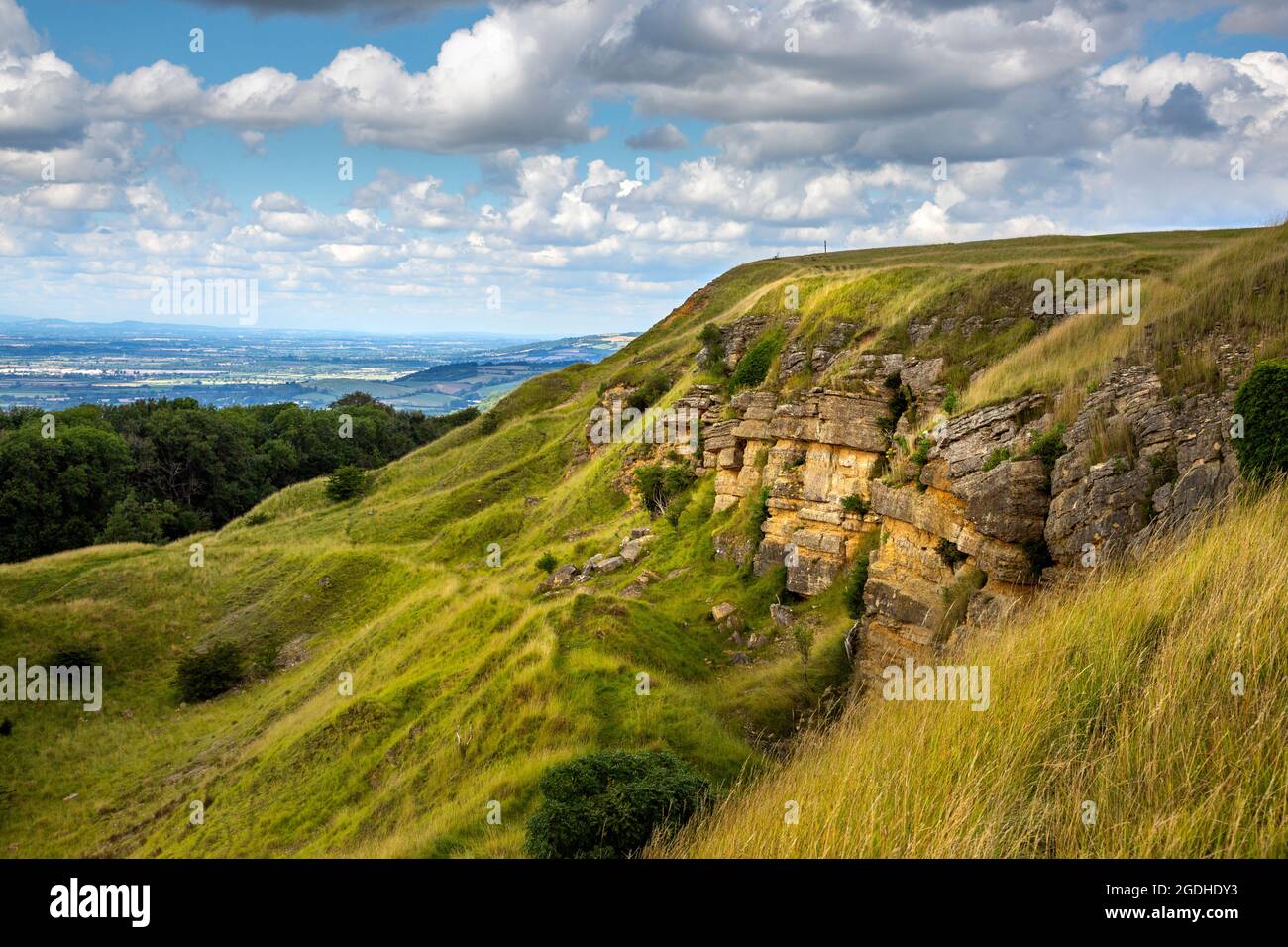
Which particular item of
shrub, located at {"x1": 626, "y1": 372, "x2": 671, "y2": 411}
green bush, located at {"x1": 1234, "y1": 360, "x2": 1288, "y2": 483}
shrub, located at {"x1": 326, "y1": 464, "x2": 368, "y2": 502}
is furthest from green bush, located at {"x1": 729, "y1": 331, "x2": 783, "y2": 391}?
shrub, located at {"x1": 326, "y1": 464, "x2": 368, "y2": 502}

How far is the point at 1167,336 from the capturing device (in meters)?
13.8

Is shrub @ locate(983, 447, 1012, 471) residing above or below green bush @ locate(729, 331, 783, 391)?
below

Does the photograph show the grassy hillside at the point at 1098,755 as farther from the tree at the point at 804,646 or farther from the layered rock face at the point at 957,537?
the tree at the point at 804,646

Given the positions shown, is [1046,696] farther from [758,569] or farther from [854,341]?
[854,341]

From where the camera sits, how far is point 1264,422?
9.77 metres

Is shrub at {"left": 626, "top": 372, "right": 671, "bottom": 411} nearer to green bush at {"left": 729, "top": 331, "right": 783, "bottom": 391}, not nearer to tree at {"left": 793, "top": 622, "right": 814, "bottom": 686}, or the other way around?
green bush at {"left": 729, "top": 331, "right": 783, "bottom": 391}

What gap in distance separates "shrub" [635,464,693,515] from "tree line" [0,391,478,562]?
29496 mm

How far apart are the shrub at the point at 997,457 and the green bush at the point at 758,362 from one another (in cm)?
1563

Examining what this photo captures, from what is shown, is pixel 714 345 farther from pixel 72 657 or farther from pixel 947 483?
pixel 72 657

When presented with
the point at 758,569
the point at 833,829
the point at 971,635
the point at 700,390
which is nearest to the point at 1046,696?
the point at 833,829

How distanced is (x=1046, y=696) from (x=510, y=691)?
1180 cm

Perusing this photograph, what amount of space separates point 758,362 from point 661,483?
6.19 meters

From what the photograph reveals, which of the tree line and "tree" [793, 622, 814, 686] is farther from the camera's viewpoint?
the tree line

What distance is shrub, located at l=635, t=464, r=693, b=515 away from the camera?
30.6 m
